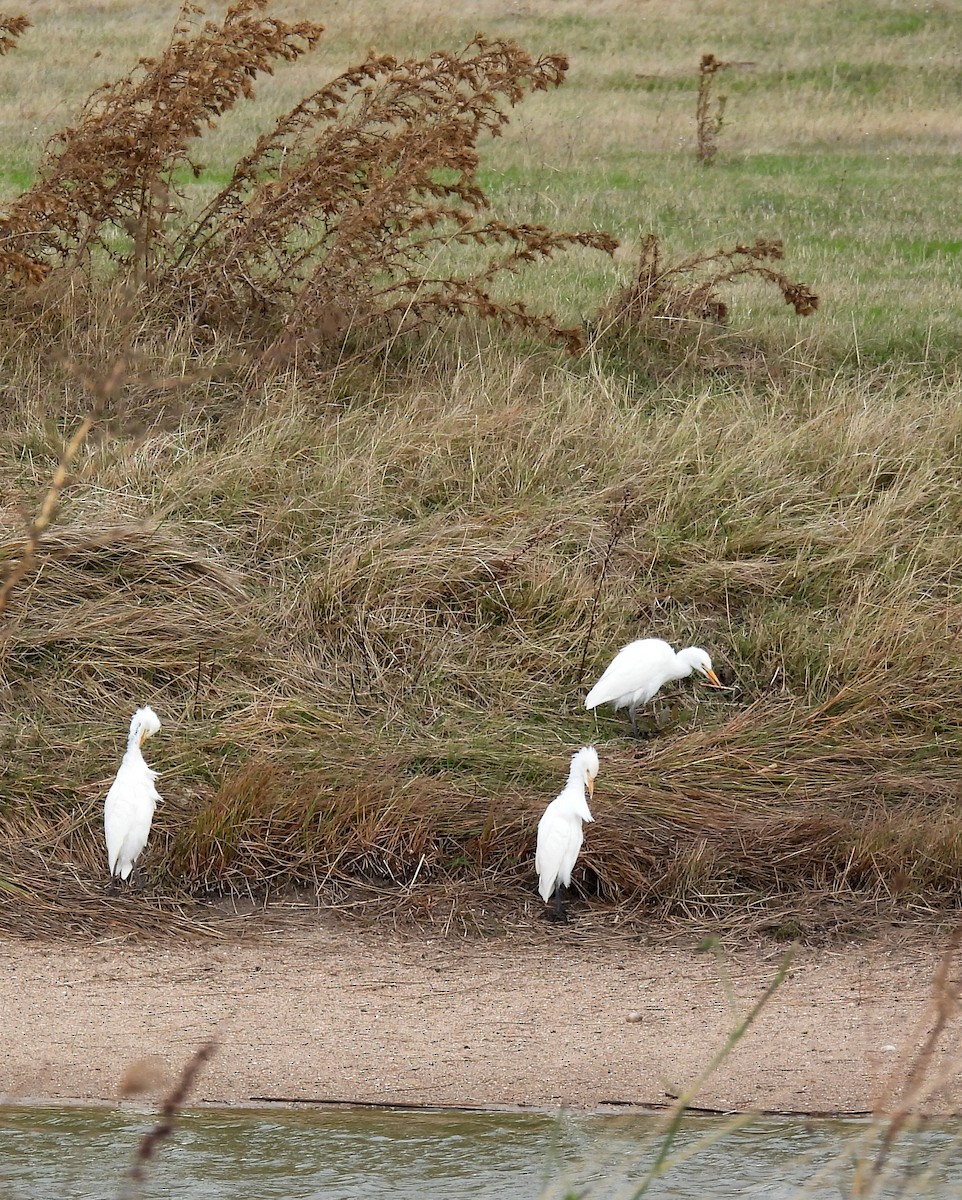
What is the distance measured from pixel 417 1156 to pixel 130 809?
1.69 meters

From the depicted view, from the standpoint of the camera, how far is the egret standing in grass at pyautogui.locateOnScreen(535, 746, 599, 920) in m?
5.22

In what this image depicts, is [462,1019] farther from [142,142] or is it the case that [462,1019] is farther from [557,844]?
[142,142]

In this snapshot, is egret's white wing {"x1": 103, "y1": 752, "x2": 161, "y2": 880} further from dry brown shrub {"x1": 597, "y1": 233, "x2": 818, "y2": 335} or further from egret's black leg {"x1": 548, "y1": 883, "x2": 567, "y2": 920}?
dry brown shrub {"x1": 597, "y1": 233, "x2": 818, "y2": 335}

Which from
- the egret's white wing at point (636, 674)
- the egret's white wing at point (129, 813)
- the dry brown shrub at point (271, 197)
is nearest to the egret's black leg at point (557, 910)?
the egret's white wing at point (636, 674)

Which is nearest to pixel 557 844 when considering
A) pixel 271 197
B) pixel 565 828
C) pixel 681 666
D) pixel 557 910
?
pixel 565 828

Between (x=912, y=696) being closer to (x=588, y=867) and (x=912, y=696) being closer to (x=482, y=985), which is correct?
(x=588, y=867)

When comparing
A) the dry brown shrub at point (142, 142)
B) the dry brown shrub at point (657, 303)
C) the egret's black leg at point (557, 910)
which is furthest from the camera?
the dry brown shrub at point (657, 303)

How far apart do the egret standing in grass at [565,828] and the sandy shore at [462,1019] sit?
0.27 m

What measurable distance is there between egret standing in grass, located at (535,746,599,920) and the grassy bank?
33cm

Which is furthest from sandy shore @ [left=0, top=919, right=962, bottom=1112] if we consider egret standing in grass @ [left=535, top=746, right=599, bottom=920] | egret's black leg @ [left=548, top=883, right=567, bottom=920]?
egret standing in grass @ [left=535, top=746, right=599, bottom=920]

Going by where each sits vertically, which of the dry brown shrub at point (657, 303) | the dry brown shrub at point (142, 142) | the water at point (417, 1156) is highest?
the dry brown shrub at point (142, 142)

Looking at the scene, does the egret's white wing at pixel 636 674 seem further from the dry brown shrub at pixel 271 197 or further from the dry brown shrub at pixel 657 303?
the dry brown shrub at pixel 657 303

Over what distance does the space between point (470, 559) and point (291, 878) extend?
185 cm

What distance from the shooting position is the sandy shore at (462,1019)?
4.41 metres
